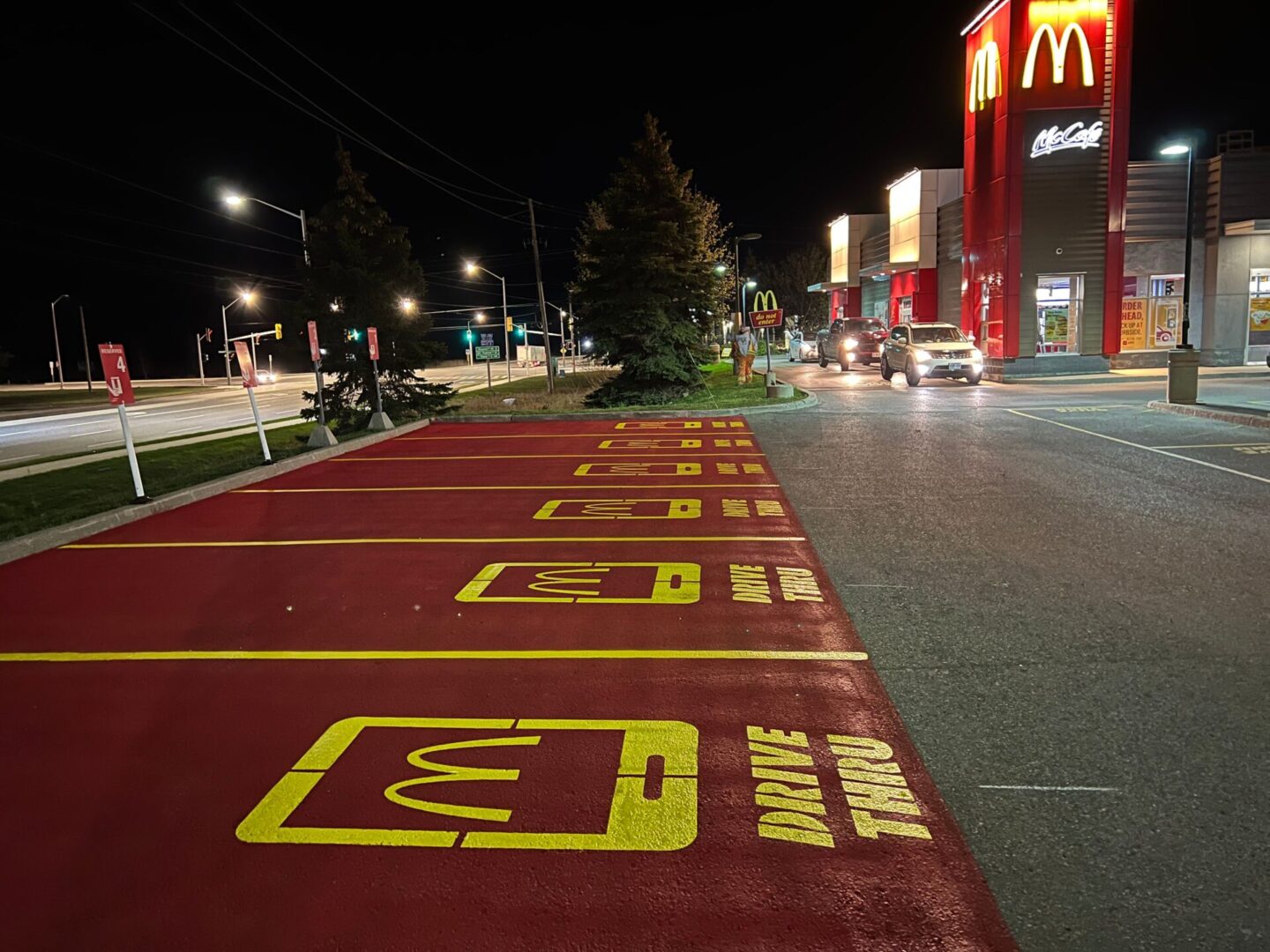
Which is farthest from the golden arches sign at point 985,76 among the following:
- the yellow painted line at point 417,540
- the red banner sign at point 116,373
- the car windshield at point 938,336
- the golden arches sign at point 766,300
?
the red banner sign at point 116,373

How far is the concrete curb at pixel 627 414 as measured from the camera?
21.7 meters

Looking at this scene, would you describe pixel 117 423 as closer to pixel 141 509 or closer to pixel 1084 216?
pixel 141 509

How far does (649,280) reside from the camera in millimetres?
24750

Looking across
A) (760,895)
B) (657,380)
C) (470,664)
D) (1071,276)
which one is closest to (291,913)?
(760,895)

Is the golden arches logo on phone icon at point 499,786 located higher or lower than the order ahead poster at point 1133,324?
lower

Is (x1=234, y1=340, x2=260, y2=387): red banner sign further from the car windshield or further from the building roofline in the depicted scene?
the building roofline

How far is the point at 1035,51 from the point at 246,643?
108 feet

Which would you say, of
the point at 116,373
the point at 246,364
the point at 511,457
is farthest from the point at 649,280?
the point at 116,373

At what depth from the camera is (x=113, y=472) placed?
16.3 metres

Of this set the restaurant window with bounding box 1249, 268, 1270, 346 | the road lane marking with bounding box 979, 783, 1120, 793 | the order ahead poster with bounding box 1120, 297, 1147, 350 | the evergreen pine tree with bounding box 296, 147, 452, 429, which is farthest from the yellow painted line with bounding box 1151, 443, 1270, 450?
the restaurant window with bounding box 1249, 268, 1270, 346

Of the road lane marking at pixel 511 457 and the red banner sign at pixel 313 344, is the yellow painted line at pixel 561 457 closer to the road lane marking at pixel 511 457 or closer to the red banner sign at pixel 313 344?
the road lane marking at pixel 511 457

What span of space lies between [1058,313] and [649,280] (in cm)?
1669

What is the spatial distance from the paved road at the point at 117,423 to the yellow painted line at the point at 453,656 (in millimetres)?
16292

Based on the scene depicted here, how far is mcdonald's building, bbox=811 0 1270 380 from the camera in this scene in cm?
3045
